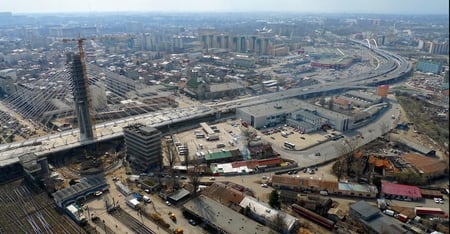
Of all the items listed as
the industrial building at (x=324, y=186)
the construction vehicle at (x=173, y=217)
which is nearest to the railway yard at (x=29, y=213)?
the construction vehicle at (x=173, y=217)

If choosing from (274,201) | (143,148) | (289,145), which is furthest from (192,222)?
(289,145)

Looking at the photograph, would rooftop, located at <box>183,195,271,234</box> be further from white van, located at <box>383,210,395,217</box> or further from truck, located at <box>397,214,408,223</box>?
truck, located at <box>397,214,408,223</box>

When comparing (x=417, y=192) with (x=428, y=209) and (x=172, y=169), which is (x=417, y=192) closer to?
(x=428, y=209)

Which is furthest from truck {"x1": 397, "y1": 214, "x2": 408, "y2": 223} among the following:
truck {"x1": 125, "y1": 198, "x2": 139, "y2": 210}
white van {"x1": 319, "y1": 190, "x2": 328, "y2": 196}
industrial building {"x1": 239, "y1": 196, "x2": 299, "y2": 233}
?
truck {"x1": 125, "y1": 198, "x2": 139, "y2": 210}

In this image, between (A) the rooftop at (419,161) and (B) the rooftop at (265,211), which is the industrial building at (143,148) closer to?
(B) the rooftop at (265,211)

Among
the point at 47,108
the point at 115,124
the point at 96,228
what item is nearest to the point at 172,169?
the point at 96,228
